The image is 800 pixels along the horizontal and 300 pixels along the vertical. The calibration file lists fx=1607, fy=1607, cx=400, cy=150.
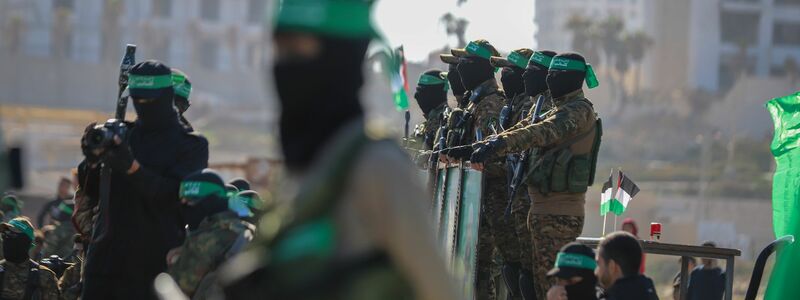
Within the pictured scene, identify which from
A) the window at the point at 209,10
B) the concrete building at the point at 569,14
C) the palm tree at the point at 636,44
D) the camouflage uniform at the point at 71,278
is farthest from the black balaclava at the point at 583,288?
the window at the point at 209,10

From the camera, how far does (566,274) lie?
7605 mm

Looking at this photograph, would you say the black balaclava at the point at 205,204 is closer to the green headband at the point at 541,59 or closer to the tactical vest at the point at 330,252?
the tactical vest at the point at 330,252

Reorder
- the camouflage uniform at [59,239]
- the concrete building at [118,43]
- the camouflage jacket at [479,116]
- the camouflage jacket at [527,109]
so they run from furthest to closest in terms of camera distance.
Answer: the concrete building at [118,43] < the camouflage uniform at [59,239] < the camouflage jacket at [479,116] < the camouflage jacket at [527,109]

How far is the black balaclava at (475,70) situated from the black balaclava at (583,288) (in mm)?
4764

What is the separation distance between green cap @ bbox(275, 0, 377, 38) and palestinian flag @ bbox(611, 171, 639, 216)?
7.77 metres

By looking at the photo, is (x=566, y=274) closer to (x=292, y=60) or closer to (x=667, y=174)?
(x=292, y=60)

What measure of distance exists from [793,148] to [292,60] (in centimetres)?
712

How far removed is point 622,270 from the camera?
7.73 metres

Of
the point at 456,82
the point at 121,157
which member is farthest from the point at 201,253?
the point at 456,82

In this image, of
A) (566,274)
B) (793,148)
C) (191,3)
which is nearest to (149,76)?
(566,274)

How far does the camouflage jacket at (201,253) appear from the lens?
692 cm

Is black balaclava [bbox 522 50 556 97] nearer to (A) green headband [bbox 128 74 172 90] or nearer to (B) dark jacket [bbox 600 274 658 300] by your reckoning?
(B) dark jacket [bbox 600 274 658 300]

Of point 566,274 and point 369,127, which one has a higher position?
point 369,127

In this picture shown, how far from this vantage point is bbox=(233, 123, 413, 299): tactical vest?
406 cm
